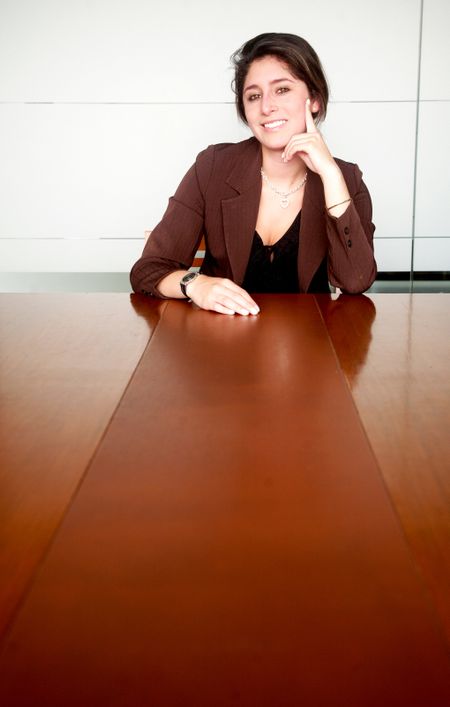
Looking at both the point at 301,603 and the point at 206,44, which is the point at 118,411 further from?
the point at 206,44

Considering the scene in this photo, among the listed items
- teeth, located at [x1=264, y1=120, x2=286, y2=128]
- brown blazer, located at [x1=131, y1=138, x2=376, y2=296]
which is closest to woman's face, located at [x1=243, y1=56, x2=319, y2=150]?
teeth, located at [x1=264, y1=120, x2=286, y2=128]

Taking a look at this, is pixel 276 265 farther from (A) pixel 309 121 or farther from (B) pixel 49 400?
(B) pixel 49 400

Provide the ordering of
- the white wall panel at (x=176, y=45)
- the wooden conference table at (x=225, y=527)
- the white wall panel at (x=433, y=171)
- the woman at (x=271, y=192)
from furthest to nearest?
the white wall panel at (x=433, y=171) → the white wall panel at (x=176, y=45) → the woman at (x=271, y=192) → the wooden conference table at (x=225, y=527)

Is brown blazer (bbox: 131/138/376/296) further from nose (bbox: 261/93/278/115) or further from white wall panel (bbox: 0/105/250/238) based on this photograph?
white wall panel (bbox: 0/105/250/238)

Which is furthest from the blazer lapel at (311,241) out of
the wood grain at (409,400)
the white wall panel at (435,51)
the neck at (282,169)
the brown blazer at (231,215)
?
the white wall panel at (435,51)

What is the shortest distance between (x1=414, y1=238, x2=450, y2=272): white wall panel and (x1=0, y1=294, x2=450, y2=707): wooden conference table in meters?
2.91

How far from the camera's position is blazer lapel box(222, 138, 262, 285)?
81.0 inches

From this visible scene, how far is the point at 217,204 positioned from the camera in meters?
2.06

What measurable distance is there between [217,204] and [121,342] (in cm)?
89

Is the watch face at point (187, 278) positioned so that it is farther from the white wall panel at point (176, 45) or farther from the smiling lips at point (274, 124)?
the white wall panel at point (176, 45)

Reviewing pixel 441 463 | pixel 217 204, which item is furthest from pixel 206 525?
pixel 217 204

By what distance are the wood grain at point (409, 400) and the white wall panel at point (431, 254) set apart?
7.83ft

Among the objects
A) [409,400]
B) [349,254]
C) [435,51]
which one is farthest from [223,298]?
[435,51]

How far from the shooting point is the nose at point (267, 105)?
6.66 ft
